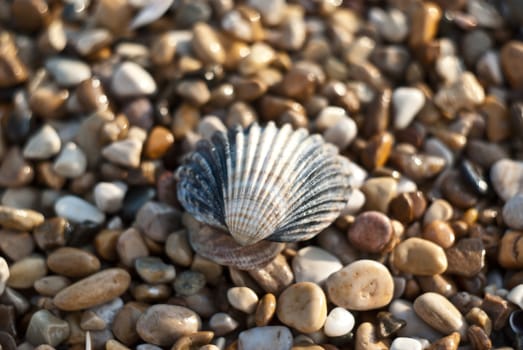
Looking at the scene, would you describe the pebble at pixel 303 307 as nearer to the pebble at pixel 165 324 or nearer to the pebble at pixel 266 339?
the pebble at pixel 266 339

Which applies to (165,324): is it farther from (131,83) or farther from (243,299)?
(131,83)

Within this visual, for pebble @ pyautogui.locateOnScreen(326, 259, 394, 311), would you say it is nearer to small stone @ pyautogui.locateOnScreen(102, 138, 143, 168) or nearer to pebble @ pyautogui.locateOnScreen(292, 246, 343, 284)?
pebble @ pyautogui.locateOnScreen(292, 246, 343, 284)

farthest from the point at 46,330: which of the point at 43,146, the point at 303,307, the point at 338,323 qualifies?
the point at 338,323

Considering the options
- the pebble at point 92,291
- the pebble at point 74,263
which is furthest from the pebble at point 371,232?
the pebble at point 74,263

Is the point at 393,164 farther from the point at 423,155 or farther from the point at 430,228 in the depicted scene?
the point at 430,228

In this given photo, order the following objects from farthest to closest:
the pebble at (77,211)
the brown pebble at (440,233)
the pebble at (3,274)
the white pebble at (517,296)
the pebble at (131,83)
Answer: the pebble at (131,83) < the pebble at (77,211) < the brown pebble at (440,233) < the pebble at (3,274) < the white pebble at (517,296)

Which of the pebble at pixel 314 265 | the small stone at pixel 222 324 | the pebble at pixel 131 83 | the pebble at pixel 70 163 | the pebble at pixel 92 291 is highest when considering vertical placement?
the pebble at pixel 131 83
